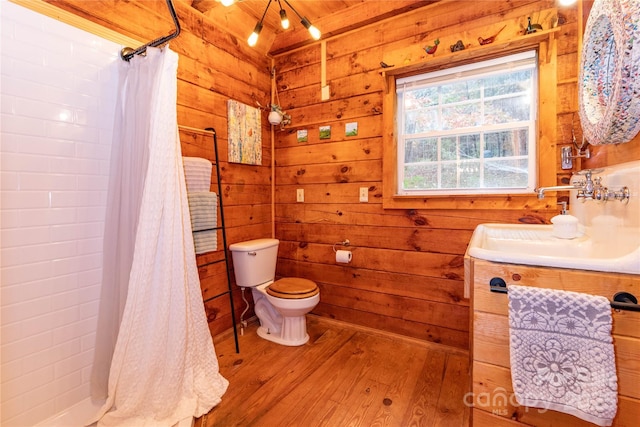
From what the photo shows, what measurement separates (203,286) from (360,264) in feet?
3.97

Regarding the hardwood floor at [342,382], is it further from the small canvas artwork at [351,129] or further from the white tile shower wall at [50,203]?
the small canvas artwork at [351,129]

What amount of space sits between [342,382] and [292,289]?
66 centimetres

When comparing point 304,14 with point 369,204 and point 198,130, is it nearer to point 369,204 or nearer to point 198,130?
point 198,130

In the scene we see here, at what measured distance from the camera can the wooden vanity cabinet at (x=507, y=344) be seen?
759 mm

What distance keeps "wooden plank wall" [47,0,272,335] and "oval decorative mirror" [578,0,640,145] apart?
214 cm

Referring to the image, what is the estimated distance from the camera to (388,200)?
2.17m

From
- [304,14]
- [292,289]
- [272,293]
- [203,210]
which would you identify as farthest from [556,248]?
[304,14]

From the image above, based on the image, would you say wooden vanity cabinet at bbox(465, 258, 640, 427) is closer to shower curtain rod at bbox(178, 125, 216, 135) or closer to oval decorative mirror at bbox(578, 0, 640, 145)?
oval decorative mirror at bbox(578, 0, 640, 145)

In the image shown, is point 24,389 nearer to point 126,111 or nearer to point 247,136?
point 126,111

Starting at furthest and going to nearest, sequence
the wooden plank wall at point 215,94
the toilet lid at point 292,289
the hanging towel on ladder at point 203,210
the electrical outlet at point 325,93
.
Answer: the electrical outlet at point 325,93 < the toilet lid at point 292,289 < the hanging towel on ladder at point 203,210 < the wooden plank wall at point 215,94

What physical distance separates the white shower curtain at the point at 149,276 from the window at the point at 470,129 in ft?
5.21

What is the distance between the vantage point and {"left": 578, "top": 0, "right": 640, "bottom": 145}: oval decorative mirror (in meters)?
0.82

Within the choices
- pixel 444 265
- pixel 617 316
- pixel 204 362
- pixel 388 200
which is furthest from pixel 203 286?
pixel 617 316

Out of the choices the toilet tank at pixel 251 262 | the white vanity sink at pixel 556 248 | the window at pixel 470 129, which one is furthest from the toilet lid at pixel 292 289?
the white vanity sink at pixel 556 248
